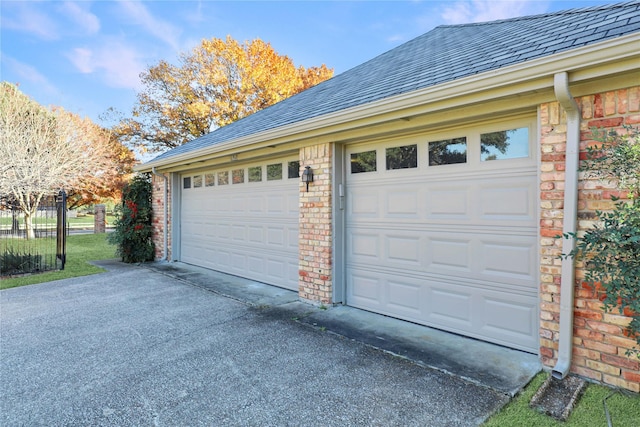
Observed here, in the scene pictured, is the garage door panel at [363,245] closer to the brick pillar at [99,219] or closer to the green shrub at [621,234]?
the green shrub at [621,234]

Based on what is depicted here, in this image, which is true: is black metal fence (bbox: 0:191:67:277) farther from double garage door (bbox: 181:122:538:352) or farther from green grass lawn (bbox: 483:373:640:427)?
green grass lawn (bbox: 483:373:640:427)

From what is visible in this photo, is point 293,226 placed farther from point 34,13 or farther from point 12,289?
point 34,13

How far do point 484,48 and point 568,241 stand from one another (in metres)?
A: 2.65

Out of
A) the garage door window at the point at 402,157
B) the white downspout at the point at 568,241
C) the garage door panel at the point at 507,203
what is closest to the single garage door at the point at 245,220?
the garage door window at the point at 402,157

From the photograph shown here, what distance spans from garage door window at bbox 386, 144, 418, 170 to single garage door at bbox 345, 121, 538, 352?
0.04ft

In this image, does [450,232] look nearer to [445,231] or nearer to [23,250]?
[445,231]

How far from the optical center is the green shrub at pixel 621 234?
2.22 metres

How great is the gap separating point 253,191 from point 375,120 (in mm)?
3306

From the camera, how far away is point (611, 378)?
267 cm

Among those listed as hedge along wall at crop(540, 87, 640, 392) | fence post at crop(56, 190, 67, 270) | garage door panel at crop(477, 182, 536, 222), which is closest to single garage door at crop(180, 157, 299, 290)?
fence post at crop(56, 190, 67, 270)

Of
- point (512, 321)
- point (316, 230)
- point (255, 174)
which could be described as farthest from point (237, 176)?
point (512, 321)

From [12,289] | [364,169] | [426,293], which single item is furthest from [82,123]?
[426,293]

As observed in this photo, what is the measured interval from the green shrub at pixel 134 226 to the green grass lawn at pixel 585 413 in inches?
348

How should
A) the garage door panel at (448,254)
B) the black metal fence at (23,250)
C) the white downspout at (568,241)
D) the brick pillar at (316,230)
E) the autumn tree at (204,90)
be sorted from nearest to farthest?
1. the white downspout at (568,241)
2. the garage door panel at (448,254)
3. the brick pillar at (316,230)
4. the black metal fence at (23,250)
5. the autumn tree at (204,90)
